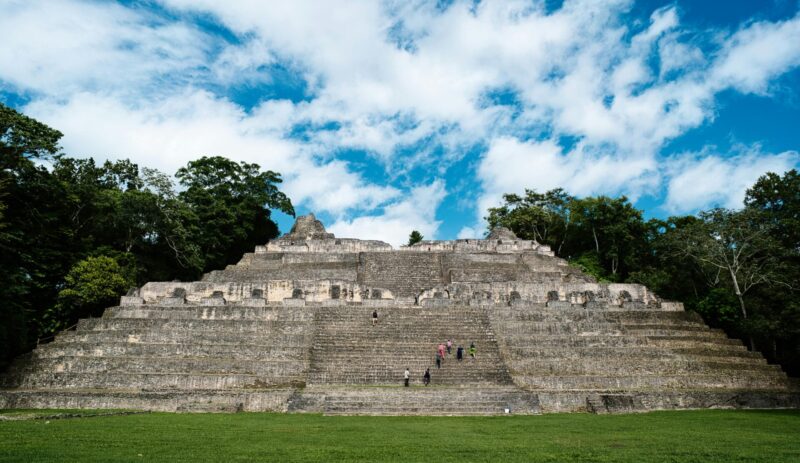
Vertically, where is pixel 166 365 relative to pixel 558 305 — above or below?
below

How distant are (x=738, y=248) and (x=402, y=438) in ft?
74.9

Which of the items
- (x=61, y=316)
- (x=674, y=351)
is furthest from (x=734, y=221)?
(x=61, y=316)

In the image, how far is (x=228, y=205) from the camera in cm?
4012

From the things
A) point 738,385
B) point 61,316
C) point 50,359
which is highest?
point 61,316

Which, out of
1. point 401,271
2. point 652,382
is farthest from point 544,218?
point 652,382

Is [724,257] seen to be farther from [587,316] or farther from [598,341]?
[598,341]

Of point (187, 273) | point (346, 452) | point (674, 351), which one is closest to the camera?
point (346, 452)

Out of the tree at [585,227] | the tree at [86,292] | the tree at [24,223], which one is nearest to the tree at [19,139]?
the tree at [24,223]

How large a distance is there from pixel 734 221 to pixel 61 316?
32.1 metres

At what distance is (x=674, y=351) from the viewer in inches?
739

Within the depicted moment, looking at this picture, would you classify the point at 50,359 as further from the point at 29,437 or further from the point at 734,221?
the point at 734,221

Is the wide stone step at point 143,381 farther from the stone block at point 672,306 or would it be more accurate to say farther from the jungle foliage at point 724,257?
the jungle foliage at point 724,257

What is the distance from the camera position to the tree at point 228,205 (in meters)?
37.0

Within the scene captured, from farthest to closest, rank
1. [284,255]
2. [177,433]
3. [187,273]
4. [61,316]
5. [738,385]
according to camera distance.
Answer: [187,273] < [284,255] < [61,316] < [738,385] < [177,433]
